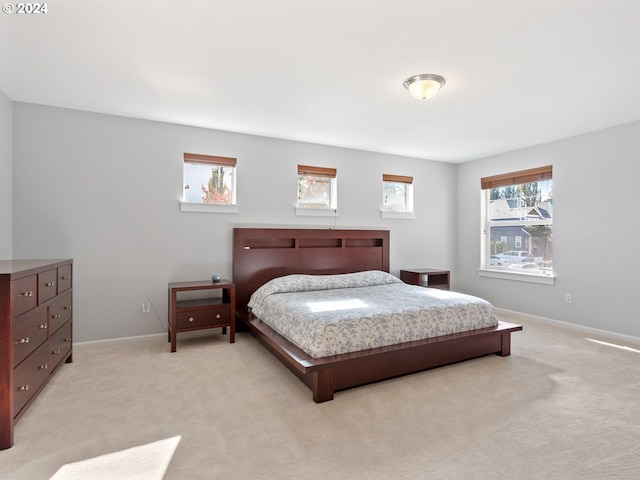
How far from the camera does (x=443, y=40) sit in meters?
2.19

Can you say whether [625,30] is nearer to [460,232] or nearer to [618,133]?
[618,133]

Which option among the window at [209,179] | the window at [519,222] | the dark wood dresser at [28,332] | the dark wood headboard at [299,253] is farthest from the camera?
the window at [519,222]

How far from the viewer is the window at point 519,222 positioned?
4613 millimetres

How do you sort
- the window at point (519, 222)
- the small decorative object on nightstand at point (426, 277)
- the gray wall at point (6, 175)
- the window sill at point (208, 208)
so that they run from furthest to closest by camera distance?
1. the small decorative object on nightstand at point (426, 277)
2. the window at point (519, 222)
3. the window sill at point (208, 208)
4. the gray wall at point (6, 175)

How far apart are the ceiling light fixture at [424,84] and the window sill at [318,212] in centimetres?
215

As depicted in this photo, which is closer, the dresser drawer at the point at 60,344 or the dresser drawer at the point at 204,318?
the dresser drawer at the point at 60,344

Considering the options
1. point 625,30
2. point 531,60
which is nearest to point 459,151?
point 531,60

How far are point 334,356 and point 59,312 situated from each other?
Result: 2228 millimetres

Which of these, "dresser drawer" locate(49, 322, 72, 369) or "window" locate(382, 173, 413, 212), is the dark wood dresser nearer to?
"dresser drawer" locate(49, 322, 72, 369)

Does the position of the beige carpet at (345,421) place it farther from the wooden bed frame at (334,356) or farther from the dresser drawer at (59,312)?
the dresser drawer at (59,312)

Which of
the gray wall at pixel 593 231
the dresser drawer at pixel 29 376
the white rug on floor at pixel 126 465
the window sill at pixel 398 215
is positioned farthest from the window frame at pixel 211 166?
the gray wall at pixel 593 231

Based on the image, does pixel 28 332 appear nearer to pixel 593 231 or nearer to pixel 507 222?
pixel 593 231

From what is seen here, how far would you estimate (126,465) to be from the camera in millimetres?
1692

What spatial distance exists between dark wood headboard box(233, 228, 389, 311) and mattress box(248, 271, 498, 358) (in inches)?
15.3
